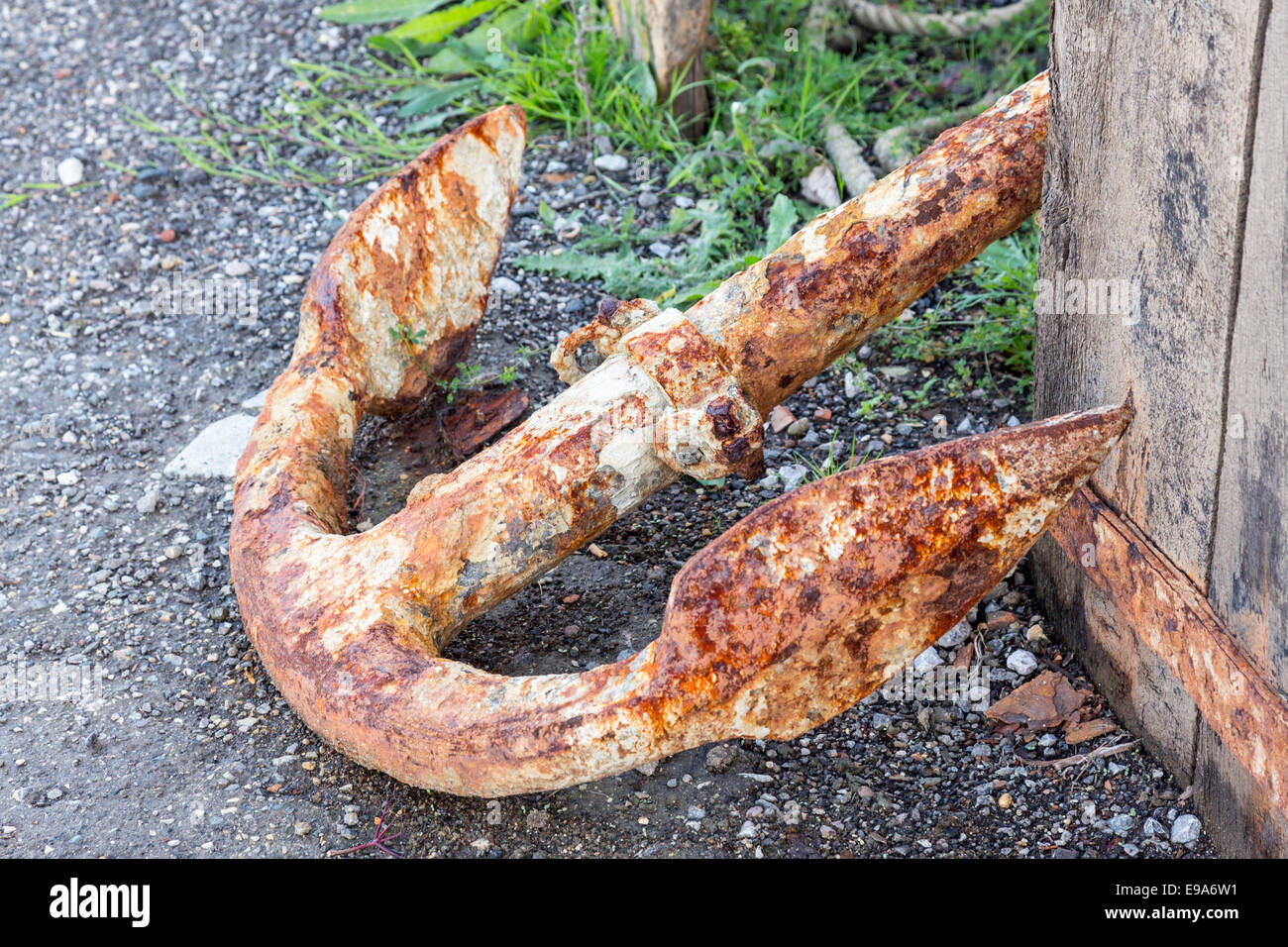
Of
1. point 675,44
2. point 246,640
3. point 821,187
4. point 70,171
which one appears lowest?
point 246,640

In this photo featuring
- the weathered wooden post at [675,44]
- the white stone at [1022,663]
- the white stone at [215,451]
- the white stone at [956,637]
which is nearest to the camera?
the white stone at [1022,663]

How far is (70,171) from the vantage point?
4.19 metres

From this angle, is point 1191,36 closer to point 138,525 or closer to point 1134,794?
point 1134,794

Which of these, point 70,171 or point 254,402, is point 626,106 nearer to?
point 254,402

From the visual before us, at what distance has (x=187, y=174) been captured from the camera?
416 centimetres

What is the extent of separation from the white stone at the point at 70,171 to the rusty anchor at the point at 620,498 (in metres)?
2.27

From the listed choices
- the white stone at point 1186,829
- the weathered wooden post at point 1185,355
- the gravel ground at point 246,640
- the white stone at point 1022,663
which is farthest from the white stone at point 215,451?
the white stone at point 1186,829

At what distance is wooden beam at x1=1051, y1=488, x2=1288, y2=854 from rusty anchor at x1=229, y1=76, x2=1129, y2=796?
0.94ft

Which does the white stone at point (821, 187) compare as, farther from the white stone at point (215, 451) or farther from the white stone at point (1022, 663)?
the white stone at point (215, 451)

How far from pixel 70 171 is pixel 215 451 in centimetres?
180

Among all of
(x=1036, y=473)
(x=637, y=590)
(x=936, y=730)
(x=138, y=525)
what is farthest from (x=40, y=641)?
(x=1036, y=473)

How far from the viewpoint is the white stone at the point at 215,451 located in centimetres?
302

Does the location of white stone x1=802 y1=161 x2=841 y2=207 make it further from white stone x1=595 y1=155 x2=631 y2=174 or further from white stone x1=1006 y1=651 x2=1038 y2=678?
white stone x1=1006 y1=651 x2=1038 y2=678

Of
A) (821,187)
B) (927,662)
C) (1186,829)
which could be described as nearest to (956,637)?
(927,662)
